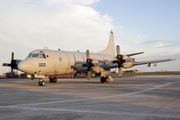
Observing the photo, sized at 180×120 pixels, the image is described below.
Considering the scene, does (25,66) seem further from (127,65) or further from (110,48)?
(110,48)

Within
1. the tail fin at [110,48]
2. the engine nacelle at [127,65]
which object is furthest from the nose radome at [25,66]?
the tail fin at [110,48]

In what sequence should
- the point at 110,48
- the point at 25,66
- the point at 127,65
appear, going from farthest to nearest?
the point at 110,48 → the point at 127,65 → the point at 25,66

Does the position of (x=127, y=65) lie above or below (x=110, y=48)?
below

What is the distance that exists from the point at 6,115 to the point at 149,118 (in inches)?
171

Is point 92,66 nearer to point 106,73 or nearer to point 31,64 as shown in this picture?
point 106,73

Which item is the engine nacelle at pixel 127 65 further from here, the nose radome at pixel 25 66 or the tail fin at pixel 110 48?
the nose radome at pixel 25 66

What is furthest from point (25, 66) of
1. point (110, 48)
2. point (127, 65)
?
point (110, 48)

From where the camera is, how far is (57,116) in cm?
558

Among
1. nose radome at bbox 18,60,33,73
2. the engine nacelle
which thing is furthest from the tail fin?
nose radome at bbox 18,60,33,73

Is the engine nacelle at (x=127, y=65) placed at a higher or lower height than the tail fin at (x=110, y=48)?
lower

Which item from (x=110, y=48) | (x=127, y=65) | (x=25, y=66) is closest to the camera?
(x=25, y=66)

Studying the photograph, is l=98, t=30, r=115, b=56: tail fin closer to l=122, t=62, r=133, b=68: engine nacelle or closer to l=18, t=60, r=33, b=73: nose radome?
l=122, t=62, r=133, b=68: engine nacelle

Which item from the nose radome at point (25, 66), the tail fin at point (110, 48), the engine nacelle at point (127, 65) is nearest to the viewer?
the nose radome at point (25, 66)

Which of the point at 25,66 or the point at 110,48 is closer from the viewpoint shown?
the point at 25,66
